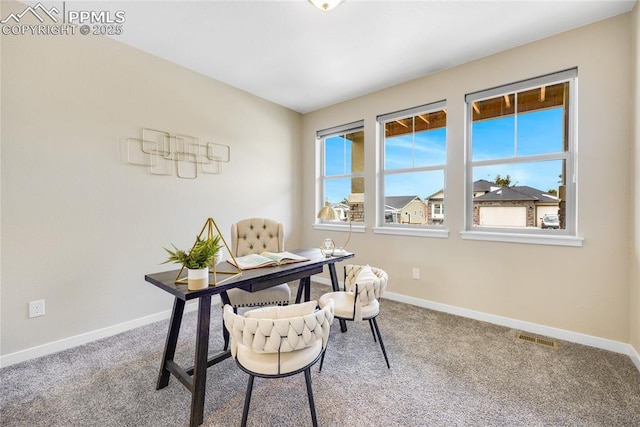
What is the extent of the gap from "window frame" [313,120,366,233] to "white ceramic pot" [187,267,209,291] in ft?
8.10

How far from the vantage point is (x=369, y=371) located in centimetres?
190

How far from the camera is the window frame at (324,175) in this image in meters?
Answer: 3.72

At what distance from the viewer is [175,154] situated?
2.83 m

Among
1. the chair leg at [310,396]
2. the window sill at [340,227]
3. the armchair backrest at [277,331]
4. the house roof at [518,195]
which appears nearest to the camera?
the armchair backrest at [277,331]

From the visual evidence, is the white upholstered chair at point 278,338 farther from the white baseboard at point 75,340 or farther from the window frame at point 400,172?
the window frame at point 400,172

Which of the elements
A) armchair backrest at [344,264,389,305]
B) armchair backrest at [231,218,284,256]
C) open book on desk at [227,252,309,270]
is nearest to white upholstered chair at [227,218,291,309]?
armchair backrest at [231,218,284,256]

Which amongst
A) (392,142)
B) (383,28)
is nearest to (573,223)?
(392,142)

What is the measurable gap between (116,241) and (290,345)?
2.14 m

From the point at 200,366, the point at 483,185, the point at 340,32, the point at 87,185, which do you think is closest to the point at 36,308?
the point at 87,185

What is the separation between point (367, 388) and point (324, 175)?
3.00 meters

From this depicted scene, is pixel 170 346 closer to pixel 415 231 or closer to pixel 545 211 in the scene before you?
pixel 415 231

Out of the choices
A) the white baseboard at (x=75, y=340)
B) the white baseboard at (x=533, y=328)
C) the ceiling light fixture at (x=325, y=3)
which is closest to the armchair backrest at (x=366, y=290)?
the white baseboard at (x=533, y=328)

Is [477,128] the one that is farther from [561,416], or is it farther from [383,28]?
[561,416]

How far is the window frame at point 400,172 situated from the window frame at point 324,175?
23cm
